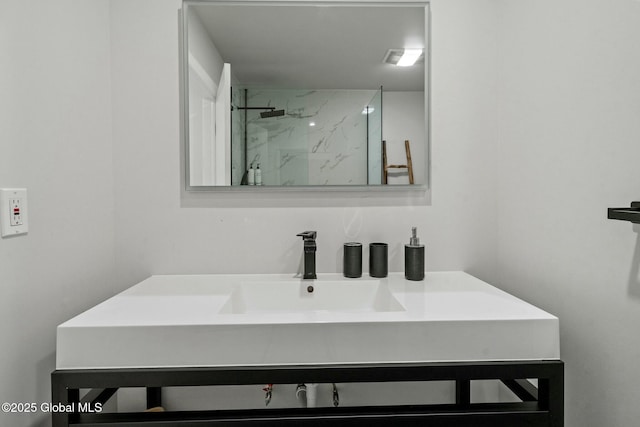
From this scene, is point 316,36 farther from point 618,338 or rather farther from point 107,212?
point 618,338

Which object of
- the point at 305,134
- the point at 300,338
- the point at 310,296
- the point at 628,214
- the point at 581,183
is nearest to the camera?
the point at 628,214

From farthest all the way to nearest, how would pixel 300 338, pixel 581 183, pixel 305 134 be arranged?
pixel 305 134
pixel 581 183
pixel 300 338

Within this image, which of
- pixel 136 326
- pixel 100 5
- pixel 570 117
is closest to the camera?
pixel 136 326

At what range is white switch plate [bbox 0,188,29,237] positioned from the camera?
0.88 metres

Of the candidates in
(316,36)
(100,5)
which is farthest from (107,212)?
(316,36)

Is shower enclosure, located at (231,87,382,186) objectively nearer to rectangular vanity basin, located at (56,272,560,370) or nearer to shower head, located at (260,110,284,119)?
shower head, located at (260,110,284,119)

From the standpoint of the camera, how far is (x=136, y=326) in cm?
87

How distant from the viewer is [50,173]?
107 centimetres

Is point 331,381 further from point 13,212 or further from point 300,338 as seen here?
point 13,212

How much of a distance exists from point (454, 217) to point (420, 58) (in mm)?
594

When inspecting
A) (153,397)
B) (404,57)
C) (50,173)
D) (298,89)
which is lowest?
(153,397)

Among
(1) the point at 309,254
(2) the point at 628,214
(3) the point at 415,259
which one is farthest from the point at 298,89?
(2) the point at 628,214

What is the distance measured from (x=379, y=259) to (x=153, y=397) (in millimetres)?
927

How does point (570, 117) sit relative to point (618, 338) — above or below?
above
